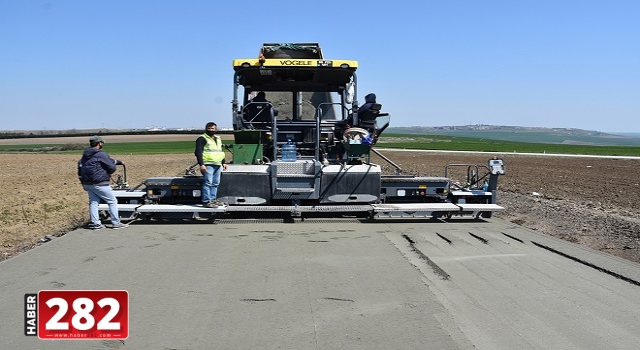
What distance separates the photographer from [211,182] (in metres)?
10.3

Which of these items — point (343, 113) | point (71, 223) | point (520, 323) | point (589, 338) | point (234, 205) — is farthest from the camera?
point (343, 113)

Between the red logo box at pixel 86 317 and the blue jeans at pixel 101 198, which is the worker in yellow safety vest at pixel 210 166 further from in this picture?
the red logo box at pixel 86 317

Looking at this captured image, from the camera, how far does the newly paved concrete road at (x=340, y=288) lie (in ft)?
15.4

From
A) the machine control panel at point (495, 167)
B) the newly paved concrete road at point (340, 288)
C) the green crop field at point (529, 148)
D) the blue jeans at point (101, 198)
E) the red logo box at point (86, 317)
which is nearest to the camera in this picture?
the red logo box at point (86, 317)

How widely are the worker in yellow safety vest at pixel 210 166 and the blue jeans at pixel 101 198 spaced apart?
5.02 ft

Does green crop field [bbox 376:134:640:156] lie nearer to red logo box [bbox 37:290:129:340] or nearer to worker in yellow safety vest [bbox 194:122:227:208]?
worker in yellow safety vest [bbox 194:122:227:208]

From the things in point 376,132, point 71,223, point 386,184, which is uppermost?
point 376,132

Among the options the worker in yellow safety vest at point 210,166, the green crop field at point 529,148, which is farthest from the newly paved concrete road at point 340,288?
the green crop field at point 529,148

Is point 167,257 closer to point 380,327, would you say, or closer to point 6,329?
point 6,329

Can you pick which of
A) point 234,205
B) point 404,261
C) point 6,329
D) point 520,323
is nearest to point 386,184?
point 234,205

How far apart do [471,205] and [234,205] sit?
4.51 metres

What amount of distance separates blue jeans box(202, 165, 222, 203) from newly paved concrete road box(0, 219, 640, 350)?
101 centimetres

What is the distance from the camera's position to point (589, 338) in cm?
471

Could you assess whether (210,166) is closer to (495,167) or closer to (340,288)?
(340,288)
